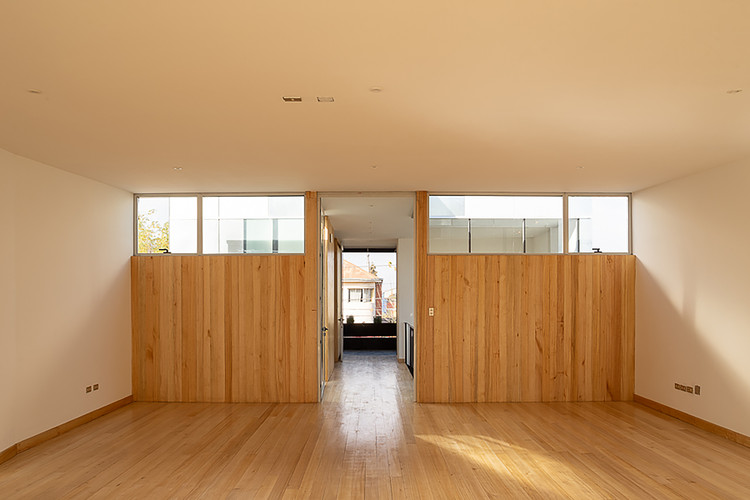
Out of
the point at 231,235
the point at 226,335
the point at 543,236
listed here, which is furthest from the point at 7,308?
the point at 543,236

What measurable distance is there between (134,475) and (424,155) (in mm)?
3761

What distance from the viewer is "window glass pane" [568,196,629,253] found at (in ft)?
24.2

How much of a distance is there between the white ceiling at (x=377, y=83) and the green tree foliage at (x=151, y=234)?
1.83 m

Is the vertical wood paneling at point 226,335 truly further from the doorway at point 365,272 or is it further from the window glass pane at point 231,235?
the doorway at point 365,272

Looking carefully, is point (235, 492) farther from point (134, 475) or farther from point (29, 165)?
point (29, 165)

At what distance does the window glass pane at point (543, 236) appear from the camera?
24.0 ft

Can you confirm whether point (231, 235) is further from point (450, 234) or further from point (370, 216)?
point (450, 234)

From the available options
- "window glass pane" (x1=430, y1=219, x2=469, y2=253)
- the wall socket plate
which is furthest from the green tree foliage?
the wall socket plate

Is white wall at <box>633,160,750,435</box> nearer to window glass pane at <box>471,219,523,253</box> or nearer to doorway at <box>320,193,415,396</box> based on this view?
window glass pane at <box>471,219,523,253</box>

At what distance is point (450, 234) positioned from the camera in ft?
23.9

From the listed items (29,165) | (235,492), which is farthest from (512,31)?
(29,165)

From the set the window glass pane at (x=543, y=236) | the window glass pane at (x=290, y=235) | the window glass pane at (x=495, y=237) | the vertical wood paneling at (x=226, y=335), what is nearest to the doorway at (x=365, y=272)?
the window glass pane at (x=290, y=235)

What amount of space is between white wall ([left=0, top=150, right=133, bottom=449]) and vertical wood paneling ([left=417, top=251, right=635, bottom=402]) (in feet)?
12.9

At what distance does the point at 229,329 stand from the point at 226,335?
9cm
